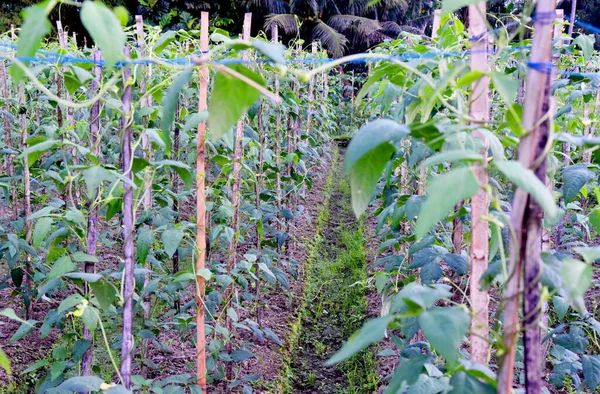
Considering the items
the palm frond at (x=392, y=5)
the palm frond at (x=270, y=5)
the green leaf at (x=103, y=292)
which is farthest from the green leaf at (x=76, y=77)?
the palm frond at (x=392, y=5)

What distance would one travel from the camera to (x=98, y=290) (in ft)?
4.68

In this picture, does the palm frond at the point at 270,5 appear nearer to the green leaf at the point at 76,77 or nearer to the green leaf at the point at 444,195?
the green leaf at the point at 76,77

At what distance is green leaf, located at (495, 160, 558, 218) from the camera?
0.64 m

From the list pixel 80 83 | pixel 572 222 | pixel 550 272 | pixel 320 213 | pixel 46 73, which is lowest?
pixel 320 213

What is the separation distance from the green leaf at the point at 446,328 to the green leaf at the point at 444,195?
17 centimetres

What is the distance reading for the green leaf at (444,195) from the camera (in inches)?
25.2

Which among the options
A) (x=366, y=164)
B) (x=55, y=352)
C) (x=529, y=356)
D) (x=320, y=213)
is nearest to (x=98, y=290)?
(x=55, y=352)

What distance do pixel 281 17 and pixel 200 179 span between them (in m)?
16.7

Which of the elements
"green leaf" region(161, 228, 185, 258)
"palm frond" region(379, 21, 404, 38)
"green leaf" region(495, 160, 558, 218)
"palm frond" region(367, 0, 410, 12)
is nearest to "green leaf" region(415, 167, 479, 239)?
"green leaf" region(495, 160, 558, 218)

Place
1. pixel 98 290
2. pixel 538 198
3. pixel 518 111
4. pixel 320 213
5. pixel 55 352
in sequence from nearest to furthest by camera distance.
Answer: pixel 538 198
pixel 518 111
pixel 98 290
pixel 55 352
pixel 320 213

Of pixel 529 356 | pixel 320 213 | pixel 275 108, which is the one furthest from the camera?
pixel 320 213

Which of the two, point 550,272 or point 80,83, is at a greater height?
point 80,83

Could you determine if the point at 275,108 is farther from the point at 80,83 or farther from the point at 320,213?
the point at 80,83

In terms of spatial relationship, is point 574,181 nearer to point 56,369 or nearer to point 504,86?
point 504,86
